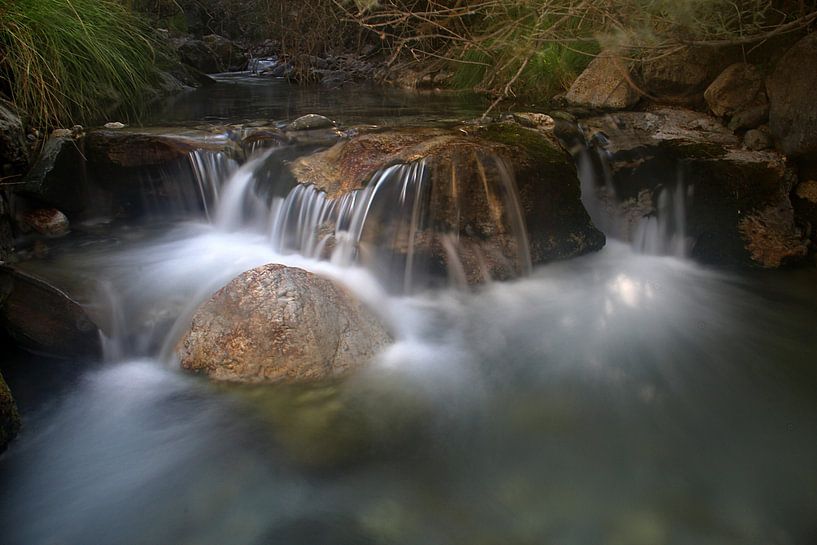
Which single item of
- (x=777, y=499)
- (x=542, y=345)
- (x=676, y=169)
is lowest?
(x=777, y=499)

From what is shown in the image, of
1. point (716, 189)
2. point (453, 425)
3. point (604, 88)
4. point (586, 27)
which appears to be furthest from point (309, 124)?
point (453, 425)

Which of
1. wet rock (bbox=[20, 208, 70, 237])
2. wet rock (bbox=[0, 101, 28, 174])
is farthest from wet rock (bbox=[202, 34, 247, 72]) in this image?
wet rock (bbox=[20, 208, 70, 237])

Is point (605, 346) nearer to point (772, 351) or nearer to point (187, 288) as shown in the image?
point (772, 351)

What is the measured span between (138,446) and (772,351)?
3488mm

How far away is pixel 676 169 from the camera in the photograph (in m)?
4.90

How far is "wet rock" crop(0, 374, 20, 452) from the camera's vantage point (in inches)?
103

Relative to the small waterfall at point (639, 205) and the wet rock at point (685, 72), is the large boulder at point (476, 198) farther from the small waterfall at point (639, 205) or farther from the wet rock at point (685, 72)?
the wet rock at point (685, 72)

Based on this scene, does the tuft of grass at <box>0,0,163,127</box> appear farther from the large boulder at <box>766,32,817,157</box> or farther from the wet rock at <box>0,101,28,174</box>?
the large boulder at <box>766,32,817,157</box>

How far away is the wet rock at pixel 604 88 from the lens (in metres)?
5.90

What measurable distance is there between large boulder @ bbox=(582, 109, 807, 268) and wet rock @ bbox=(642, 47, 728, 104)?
54 cm

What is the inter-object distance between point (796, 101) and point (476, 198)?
256 cm

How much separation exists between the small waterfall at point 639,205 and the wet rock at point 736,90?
0.94 m

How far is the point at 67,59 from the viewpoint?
5441 millimetres

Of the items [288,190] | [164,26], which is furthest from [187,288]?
[164,26]
